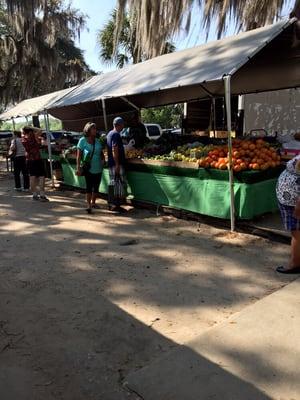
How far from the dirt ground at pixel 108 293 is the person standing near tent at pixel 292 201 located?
257 millimetres

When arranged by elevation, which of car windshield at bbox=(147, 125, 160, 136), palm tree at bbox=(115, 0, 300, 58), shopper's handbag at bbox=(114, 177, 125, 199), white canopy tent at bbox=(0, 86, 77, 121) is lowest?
shopper's handbag at bbox=(114, 177, 125, 199)

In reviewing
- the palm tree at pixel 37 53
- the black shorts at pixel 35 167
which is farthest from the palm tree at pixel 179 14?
the palm tree at pixel 37 53

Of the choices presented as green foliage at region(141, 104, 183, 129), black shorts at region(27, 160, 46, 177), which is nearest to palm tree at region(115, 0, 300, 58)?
black shorts at region(27, 160, 46, 177)

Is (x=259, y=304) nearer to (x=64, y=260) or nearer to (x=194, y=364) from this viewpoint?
(x=194, y=364)

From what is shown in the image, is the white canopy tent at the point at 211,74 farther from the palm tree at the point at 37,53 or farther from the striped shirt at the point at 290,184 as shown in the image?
the palm tree at the point at 37,53

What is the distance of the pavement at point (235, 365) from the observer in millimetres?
2844

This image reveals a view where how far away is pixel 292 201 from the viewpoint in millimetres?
4547

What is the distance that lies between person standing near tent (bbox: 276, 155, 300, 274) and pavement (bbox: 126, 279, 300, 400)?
39.6 inches

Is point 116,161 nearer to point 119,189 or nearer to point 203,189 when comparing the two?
point 119,189

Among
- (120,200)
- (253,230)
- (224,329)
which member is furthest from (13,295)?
(120,200)

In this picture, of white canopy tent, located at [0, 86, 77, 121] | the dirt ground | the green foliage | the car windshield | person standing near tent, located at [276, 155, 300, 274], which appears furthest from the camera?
the green foliage

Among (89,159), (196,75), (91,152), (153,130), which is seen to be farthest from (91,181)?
(153,130)

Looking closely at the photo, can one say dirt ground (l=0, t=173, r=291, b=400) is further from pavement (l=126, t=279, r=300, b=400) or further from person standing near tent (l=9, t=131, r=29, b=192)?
person standing near tent (l=9, t=131, r=29, b=192)

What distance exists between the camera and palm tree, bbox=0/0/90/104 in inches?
807
